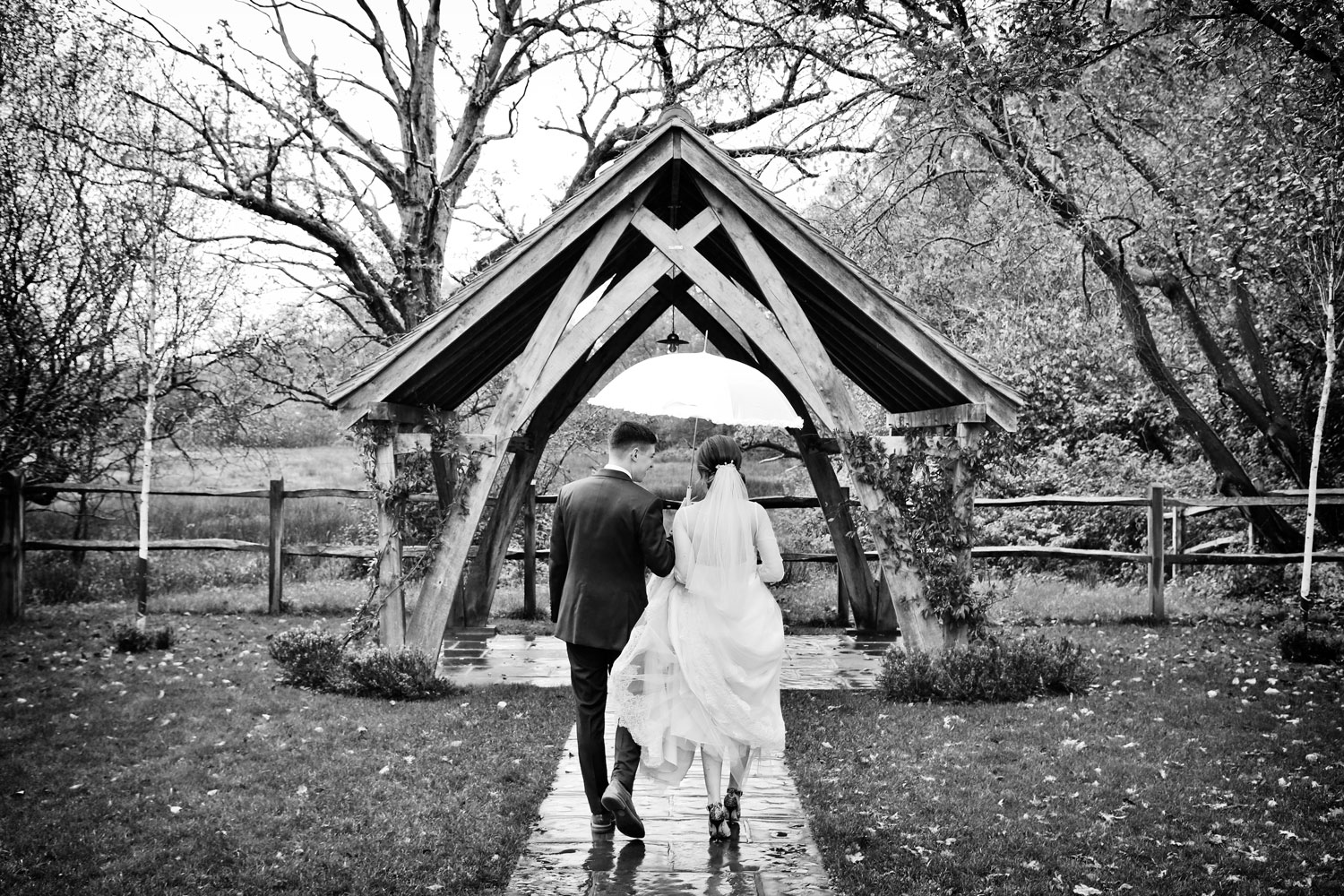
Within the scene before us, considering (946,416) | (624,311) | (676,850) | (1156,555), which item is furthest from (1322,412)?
(676,850)

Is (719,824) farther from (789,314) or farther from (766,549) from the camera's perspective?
(789,314)

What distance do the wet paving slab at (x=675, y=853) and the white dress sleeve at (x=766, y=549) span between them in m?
1.27

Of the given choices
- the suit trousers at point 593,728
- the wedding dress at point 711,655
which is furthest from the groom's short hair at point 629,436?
the suit trousers at point 593,728

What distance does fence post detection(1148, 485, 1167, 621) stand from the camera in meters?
12.0

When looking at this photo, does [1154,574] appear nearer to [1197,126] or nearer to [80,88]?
[1197,126]

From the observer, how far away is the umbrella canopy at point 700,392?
6.21 meters

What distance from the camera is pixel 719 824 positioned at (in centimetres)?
486

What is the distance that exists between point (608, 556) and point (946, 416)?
4455mm

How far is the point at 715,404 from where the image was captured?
620 centimetres

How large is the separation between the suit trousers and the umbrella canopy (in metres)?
1.65

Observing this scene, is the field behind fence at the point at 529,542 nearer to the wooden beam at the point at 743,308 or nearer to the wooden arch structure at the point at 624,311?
the wooden arch structure at the point at 624,311

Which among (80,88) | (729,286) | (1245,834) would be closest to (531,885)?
(1245,834)

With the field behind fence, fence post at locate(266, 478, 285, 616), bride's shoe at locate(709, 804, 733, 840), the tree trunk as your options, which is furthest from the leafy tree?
fence post at locate(266, 478, 285, 616)

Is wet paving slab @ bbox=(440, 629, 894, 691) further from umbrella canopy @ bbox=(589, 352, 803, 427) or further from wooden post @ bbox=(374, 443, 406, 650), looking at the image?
umbrella canopy @ bbox=(589, 352, 803, 427)
